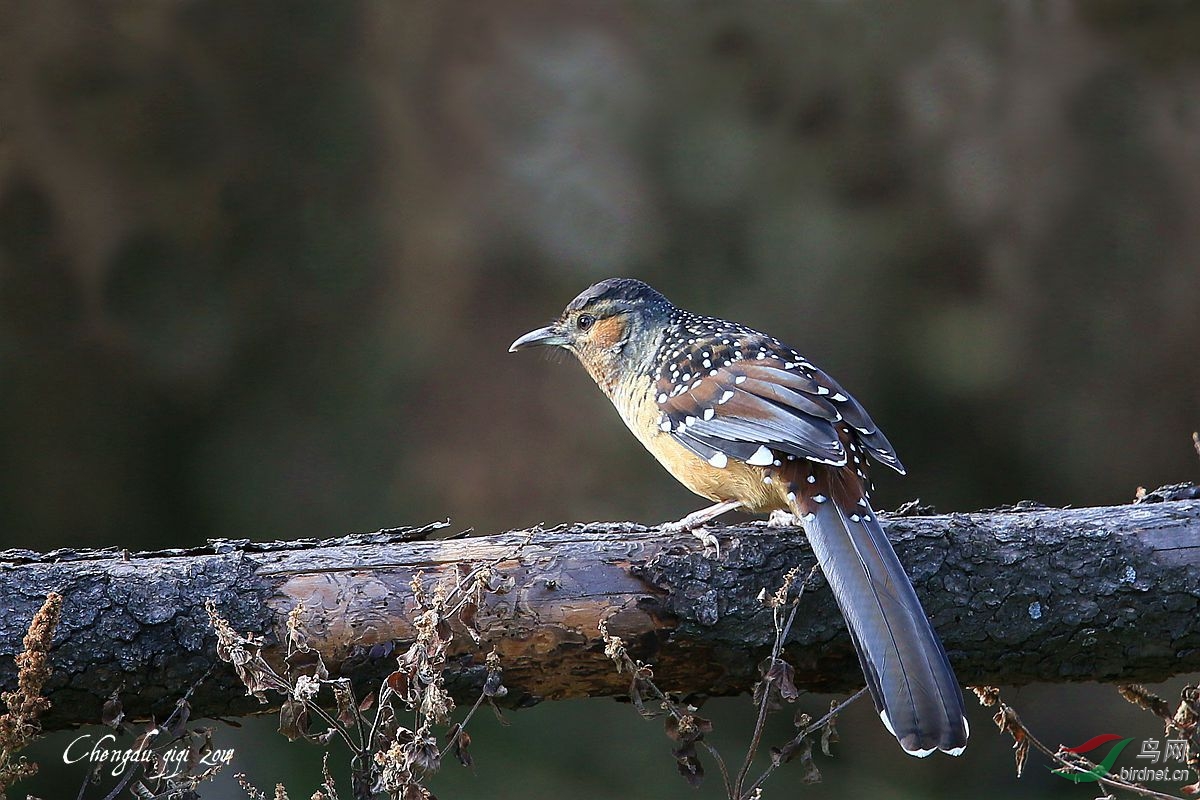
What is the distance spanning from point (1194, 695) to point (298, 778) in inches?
148

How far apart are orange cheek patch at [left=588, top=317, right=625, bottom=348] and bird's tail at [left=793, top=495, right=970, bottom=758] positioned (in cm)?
101

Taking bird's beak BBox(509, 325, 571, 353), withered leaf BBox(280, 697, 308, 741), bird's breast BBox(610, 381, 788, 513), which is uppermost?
bird's beak BBox(509, 325, 571, 353)

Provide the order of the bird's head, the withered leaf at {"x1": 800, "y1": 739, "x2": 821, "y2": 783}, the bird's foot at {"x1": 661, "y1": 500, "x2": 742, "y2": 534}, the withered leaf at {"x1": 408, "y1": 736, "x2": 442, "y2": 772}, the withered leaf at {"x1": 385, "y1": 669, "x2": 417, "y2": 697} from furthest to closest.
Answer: the bird's head, the bird's foot at {"x1": 661, "y1": 500, "x2": 742, "y2": 534}, the withered leaf at {"x1": 800, "y1": 739, "x2": 821, "y2": 783}, the withered leaf at {"x1": 385, "y1": 669, "x2": 417, "y2": 697}, the withered leaf at {"x1": 408, "y1": 736, "x2": 442, "y2": 772}

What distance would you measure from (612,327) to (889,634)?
1356mm

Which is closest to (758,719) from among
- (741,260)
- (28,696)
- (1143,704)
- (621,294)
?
(1143,704)

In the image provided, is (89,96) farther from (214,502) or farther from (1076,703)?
(1076,703)

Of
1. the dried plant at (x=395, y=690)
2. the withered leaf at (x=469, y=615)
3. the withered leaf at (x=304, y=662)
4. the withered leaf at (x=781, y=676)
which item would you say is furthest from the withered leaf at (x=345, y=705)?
the withered leaf at (x=781, y=676)

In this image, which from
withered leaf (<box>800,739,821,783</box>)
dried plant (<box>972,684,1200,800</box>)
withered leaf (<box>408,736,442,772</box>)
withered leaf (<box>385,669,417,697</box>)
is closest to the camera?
withered leaf (<box>408,736,442,772</box>)

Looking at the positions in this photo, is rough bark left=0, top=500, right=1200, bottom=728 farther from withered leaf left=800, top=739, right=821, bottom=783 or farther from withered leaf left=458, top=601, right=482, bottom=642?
withered leaf left=800, top=739, right=821, bottom=783


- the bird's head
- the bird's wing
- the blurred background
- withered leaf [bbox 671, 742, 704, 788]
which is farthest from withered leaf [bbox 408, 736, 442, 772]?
the blurred background

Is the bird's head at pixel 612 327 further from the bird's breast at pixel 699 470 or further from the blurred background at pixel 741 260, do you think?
the blurred background at pixel 741 260

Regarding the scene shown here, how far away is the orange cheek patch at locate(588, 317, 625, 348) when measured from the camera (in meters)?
3.26

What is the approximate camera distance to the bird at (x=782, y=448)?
221 cm

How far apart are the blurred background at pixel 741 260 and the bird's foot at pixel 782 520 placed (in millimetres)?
2565
